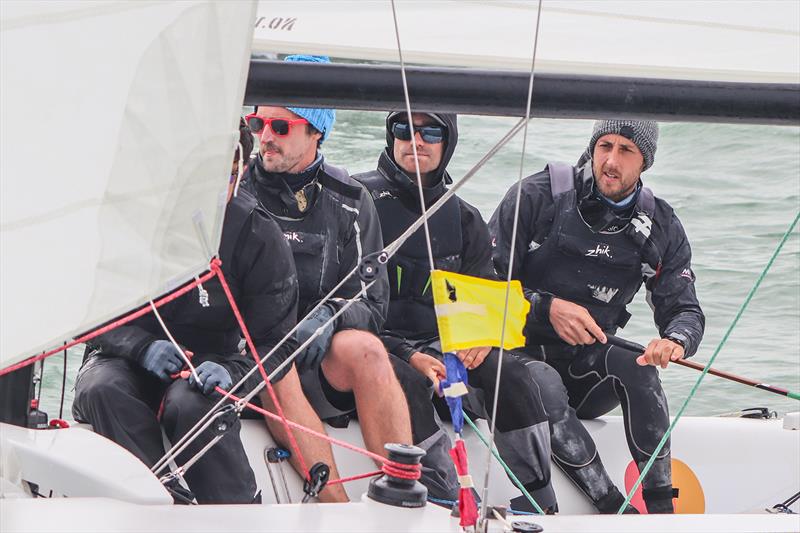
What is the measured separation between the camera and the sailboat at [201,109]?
138 centimetres

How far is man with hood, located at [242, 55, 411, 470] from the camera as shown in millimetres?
2729

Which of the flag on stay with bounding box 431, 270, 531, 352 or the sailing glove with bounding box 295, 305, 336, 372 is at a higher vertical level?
the sailing glove with bounding box 295, 305, 336, 372

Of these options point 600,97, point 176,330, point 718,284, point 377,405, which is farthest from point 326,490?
point 718,284

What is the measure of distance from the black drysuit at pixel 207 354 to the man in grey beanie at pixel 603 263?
2.31ft

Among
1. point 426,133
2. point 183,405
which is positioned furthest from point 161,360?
point 426,133

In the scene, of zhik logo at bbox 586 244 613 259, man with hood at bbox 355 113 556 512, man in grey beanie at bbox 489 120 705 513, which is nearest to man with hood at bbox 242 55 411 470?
man with hood at bbox 355 113 556 512

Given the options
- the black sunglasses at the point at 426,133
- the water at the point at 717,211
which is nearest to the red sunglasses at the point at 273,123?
the black sunglasses at the point at 426,133

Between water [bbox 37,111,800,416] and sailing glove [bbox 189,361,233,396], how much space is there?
2152 millimetres

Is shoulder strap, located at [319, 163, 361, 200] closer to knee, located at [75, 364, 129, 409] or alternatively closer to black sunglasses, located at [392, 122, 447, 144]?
black sunglasses, located at [392, 122, 447, 144]

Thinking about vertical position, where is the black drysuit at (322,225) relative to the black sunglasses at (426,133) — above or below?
below

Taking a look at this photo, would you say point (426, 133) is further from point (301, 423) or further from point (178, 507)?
point (178, 507)

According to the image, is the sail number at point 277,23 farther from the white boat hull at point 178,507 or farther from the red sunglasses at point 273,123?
the white boat hull at point 178,507

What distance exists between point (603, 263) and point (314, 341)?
2.74 feet

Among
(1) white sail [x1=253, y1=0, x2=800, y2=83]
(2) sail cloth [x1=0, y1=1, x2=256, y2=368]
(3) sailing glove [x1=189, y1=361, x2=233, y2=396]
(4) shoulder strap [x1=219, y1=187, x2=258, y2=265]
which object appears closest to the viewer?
(2) sail cloth [x1=0, y1=1, x2=256, y2=368]
